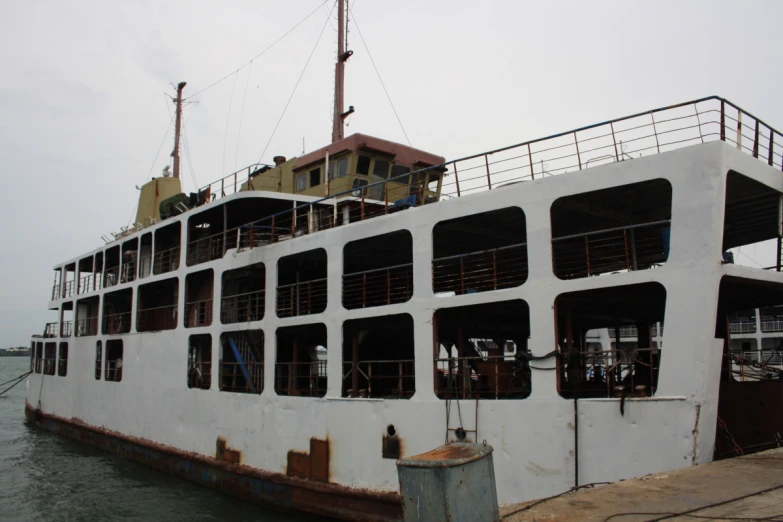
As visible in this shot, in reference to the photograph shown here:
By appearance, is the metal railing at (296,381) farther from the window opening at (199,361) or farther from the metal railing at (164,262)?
the metal railing at (164,262)

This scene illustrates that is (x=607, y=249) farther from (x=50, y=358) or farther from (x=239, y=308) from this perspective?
(x=50, y=358)

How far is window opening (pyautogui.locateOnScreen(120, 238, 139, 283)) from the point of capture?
2178 cm

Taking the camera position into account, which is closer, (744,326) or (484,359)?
(484,359)

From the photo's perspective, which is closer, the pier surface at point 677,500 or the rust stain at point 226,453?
the pier surface at point 677,500

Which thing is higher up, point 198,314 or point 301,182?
point 301,182

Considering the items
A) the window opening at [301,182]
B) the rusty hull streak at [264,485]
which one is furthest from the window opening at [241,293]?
the rusty hull streak at [264,485]

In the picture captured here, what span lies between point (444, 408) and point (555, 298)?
2.69 meters

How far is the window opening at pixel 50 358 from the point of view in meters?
26.6

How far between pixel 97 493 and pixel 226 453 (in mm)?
3733

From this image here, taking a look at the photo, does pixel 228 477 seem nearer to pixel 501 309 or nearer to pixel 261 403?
pixel 261 403

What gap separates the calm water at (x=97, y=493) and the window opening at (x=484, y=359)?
4.43 meters

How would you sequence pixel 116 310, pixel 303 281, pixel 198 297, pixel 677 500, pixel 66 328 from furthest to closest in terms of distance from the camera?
pixel 66 328, pixel 116 310, pixel 198 297, pixel 303 281, pixel 677 500

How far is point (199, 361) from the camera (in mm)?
17469

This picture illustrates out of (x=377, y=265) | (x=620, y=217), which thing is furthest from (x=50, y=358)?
(x=620, y=217)
